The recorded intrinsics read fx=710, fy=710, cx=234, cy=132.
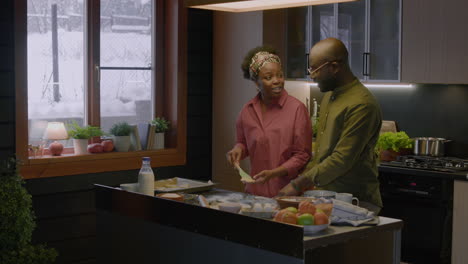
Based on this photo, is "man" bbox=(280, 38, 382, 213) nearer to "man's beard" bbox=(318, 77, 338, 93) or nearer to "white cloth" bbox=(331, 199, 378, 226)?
"man's beard" bbox=(318, 77, 338, 93)

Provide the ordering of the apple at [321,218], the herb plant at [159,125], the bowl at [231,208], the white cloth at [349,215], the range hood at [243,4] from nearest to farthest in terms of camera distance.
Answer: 1. the apple at [321,218]
2. the white cloth at [349,215]
3. the bowl at [231,208]
4. the range hood at [243,4]
5. the herb plant at [159,125]

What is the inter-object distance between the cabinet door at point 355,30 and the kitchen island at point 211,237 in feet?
7.83

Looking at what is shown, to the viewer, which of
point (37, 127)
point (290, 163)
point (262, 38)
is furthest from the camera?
point (262, 38)

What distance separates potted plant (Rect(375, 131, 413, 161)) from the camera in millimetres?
5336

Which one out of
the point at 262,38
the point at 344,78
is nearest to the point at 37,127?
the point at 262,38

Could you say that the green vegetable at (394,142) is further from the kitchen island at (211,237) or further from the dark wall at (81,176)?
the kitchen island at (211,237)

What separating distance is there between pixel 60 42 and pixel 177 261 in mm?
2445

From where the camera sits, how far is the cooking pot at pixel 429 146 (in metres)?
5.25

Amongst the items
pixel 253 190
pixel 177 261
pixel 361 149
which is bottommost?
pixel 177 261

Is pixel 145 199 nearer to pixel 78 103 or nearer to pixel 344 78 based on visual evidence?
pixel 344 78

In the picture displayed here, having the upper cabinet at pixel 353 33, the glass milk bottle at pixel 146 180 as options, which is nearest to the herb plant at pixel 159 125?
the upper cabinet at pixel 353 33

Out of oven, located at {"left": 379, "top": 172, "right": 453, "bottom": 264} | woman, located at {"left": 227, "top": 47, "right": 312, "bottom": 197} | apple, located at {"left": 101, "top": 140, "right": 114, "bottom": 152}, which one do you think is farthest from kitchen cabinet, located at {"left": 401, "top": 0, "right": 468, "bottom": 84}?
apple, located at {"left": 101, "top": 140, "right": 114, "bottom": 152}

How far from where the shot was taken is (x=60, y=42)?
521 cm

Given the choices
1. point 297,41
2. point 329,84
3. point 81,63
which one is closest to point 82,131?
point 81,63
